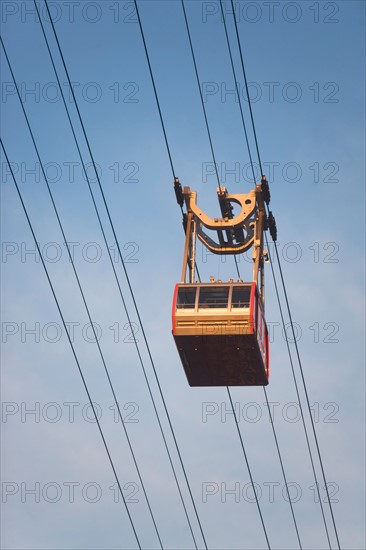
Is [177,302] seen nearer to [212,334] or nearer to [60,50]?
[212,334]

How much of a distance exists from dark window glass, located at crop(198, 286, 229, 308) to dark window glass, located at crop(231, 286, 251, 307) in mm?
244

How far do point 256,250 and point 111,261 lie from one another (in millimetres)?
9450

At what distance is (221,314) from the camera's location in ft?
131

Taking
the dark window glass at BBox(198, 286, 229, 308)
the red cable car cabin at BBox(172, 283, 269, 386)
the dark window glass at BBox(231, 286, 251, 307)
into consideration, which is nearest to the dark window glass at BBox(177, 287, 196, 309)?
the red cable car cabin at BBox(172, 283, 269, 386)

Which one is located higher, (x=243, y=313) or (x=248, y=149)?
(x=248, y=149)

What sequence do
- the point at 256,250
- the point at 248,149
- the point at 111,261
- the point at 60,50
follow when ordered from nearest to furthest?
the point at 60,50 < the point at 111,261 < the point at 248,149 < the point at 256,250

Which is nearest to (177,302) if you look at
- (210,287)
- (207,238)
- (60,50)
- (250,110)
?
(210,287)

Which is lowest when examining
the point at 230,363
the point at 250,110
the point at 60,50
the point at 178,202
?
the point at 230,363

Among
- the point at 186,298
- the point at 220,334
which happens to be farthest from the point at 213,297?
the point at 220,334

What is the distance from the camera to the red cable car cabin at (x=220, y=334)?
3978 cm

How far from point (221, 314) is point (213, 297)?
3.13 ft

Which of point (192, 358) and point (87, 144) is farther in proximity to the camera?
point (192, 358)

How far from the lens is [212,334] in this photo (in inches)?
1561

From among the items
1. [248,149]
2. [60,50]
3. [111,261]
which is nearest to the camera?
[60,50]
